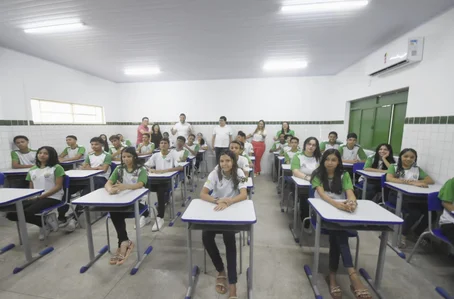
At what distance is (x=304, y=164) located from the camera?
300 cm

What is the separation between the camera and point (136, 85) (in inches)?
273

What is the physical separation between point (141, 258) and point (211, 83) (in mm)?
5536

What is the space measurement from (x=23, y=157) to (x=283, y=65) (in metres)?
5.76

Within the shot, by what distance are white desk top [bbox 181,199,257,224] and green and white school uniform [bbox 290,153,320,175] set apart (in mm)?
1375

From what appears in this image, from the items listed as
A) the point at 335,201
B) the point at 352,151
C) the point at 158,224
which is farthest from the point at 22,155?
the point at 352,151

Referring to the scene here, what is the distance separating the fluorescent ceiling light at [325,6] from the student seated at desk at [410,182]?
204 centimetres

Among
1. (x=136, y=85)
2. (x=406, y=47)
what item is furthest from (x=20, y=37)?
(x=406, y=47)

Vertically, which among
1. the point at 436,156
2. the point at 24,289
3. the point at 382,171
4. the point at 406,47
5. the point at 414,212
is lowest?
the point at 24,289

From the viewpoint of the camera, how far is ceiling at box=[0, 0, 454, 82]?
2.53m

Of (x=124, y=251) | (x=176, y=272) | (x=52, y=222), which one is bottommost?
(x=176, y=272)

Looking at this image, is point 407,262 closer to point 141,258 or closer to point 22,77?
point 141,258

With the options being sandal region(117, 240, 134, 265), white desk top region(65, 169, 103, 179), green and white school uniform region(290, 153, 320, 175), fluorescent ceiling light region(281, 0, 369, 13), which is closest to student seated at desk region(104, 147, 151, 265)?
sandal region(117, 240, 134, 265)

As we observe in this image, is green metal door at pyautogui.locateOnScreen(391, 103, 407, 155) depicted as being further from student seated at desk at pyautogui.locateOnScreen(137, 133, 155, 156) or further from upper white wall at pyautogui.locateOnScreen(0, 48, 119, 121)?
upper white wall at pyautogui.locateOnScreen(0, 48, 119, 121)

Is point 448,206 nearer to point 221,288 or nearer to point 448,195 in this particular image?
point 448,195
